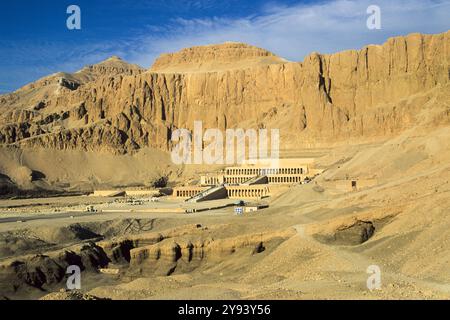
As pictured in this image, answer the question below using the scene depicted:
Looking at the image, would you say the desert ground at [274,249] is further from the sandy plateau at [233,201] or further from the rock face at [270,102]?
the rock face at [270,102]

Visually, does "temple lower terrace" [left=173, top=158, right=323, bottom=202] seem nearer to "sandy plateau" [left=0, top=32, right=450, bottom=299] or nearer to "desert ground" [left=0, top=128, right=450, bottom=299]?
"sandy plateau" [left=0, top=32, right=450, bottom=299]

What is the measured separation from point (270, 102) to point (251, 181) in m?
42.5

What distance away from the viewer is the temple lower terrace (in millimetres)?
70812

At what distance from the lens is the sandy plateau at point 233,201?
26719 millimetres

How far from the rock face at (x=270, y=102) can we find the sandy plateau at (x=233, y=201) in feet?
0.92

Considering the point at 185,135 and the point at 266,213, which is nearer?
the point at 266,213

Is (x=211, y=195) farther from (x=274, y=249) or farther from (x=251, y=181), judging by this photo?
(x=274, y=249)

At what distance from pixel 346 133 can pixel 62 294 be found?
8039 centimetres

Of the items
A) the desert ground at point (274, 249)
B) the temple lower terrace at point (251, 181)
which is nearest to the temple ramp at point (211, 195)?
the temple lower terrace at point (251, 181)

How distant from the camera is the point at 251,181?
76750 millimetres

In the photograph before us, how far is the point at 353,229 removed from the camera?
32875mm

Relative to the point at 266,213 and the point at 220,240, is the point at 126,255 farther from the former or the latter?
the point at 266,213

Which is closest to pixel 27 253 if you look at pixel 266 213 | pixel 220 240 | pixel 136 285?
pixel 220 240

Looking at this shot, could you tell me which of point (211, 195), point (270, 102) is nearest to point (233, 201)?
point (211, 195)
